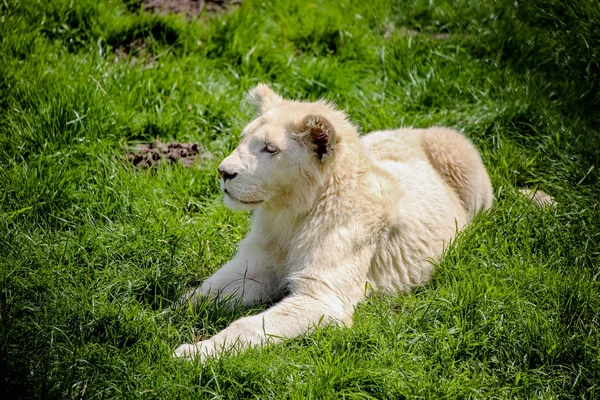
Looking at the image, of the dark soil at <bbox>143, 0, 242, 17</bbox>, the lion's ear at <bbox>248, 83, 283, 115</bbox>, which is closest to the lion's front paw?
the lion's ear at <bbox>248, 83, 283, 115</bbox>

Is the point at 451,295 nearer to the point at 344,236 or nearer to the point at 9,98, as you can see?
the point at 344,236

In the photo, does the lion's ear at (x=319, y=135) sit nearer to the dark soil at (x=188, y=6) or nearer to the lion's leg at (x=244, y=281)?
the lion's leg at (x=244, y=281)

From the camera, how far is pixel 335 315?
180 inches

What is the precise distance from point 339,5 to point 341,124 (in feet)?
12.2

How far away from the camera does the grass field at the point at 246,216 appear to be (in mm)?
4160

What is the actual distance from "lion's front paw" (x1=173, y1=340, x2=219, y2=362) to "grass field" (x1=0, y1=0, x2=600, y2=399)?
11 cm

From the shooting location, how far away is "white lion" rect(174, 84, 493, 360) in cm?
466

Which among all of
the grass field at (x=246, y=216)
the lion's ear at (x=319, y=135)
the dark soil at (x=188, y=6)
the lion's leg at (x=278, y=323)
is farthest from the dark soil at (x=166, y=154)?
the lion's leg at (x=278, y=323)

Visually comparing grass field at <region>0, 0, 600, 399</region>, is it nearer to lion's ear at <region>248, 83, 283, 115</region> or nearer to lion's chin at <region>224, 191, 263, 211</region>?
lion's chin at <region>224, 191, 263, 211</region>

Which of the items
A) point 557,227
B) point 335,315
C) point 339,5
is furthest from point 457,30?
point 335,315

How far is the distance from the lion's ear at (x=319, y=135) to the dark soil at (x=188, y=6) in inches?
145

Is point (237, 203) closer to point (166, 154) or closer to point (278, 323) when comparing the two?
point (278, 323)

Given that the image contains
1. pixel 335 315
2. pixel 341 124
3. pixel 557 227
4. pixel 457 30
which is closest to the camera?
pixel 335 315

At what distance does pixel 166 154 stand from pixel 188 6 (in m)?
2.38
